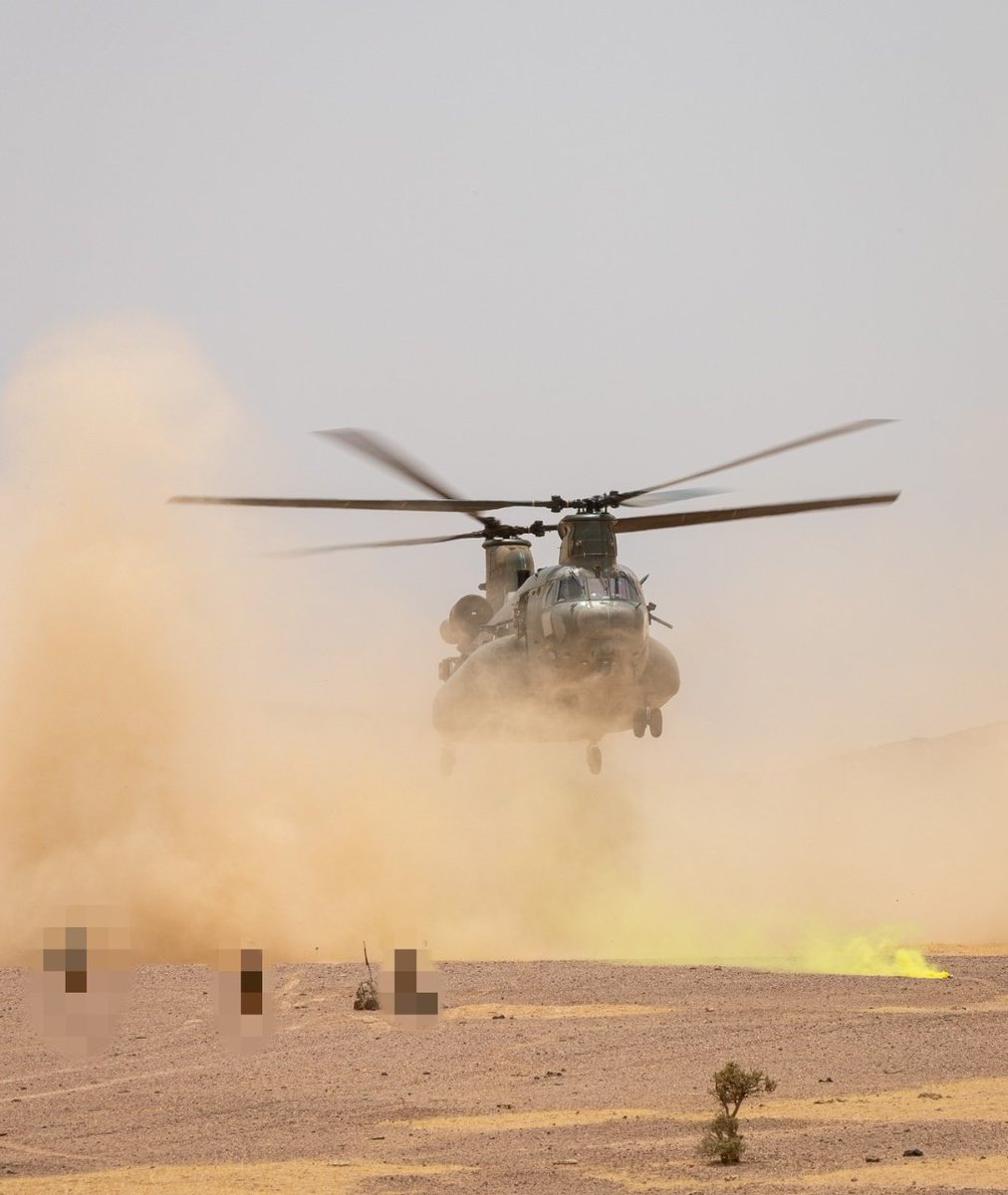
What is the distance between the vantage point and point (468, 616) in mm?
30125

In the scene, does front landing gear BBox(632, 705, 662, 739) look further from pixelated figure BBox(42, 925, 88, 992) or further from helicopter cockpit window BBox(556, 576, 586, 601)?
pixelated figure BBox(42, 925, 88, 992)

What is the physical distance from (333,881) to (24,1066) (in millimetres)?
16962

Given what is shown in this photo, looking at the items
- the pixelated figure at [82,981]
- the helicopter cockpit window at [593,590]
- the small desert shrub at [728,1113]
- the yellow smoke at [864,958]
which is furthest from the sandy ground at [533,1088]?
the helicopter cockpit window at [593,590]

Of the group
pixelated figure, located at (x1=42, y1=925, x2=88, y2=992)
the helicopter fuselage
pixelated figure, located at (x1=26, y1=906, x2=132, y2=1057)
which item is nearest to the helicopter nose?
the helicopter fuselage

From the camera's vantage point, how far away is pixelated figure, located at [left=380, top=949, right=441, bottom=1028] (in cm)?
2419

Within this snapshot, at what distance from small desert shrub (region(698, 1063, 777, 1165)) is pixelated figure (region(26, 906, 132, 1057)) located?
655 cm

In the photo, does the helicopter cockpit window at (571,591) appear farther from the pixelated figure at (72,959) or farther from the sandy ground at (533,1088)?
the pixelated figure at (72,959)

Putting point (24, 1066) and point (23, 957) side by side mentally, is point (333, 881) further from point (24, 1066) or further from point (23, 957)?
point (24, 1066)

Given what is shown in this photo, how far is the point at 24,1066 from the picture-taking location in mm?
23031

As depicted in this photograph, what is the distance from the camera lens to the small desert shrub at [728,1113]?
53.2 feet

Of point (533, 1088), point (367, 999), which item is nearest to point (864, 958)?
point (367, 999)

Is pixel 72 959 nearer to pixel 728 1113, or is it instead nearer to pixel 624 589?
pixel 728 1113

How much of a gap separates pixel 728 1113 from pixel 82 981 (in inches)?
298

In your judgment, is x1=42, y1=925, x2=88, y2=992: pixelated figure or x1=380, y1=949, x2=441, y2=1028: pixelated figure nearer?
x1=42, y1=925, x2=88, y2=992: pixelated figure
